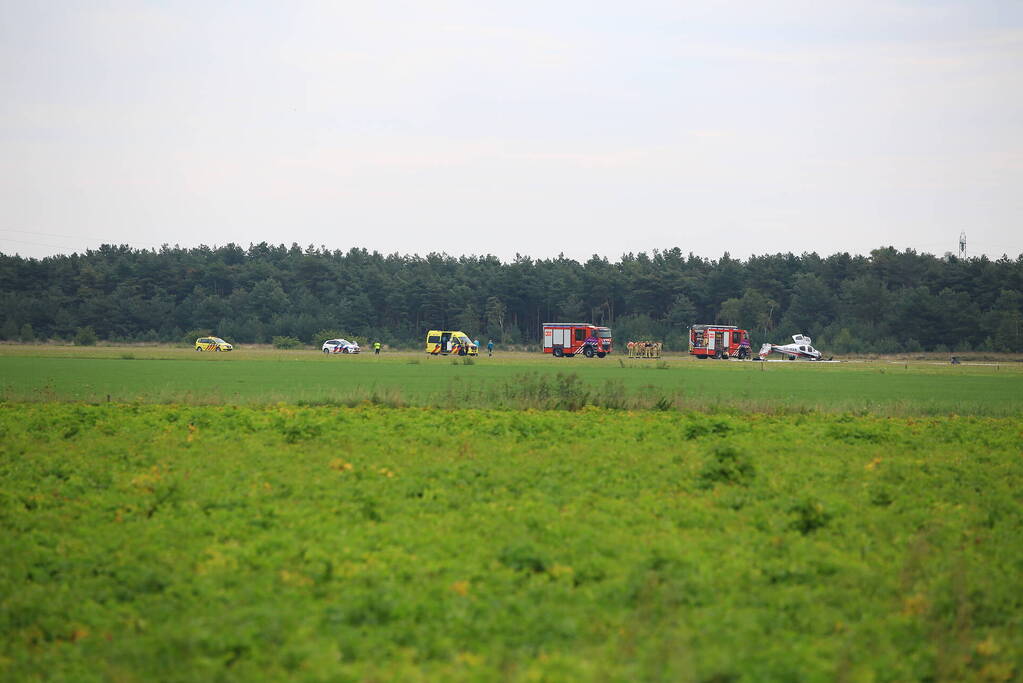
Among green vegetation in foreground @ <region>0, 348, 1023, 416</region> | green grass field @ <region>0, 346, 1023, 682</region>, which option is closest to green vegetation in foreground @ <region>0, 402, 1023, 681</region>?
green grass field @ <region>0, 346, 1023, 682</region>

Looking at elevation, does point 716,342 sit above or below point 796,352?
above

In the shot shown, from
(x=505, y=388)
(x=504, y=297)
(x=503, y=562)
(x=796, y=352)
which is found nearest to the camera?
(x=503, y=562)

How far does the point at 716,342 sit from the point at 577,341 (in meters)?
15.4

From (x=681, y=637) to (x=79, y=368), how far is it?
191 feet

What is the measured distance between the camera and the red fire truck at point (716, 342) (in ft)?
346

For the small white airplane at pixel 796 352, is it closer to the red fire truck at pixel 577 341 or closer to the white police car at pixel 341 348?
the red fire truck at pixel 577 341

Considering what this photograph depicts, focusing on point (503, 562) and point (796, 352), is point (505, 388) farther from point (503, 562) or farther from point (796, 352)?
point (796, 352)

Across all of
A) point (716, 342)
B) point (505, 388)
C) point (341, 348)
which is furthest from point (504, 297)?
point (505, 388)

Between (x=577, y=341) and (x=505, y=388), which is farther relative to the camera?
(x=577, y=341)

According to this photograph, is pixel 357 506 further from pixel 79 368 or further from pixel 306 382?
pixel 79 368

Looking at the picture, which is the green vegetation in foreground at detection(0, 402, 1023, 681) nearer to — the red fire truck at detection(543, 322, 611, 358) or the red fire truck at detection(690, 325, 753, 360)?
the red fire truck at detection(543, 322, 611, 358)

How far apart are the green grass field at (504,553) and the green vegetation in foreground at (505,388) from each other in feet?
24.2

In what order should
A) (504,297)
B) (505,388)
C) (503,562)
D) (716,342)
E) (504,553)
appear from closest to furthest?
(503,562) < (504,553) < (505,388) < (716,342) < (504,297)

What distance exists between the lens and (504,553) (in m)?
12.1
